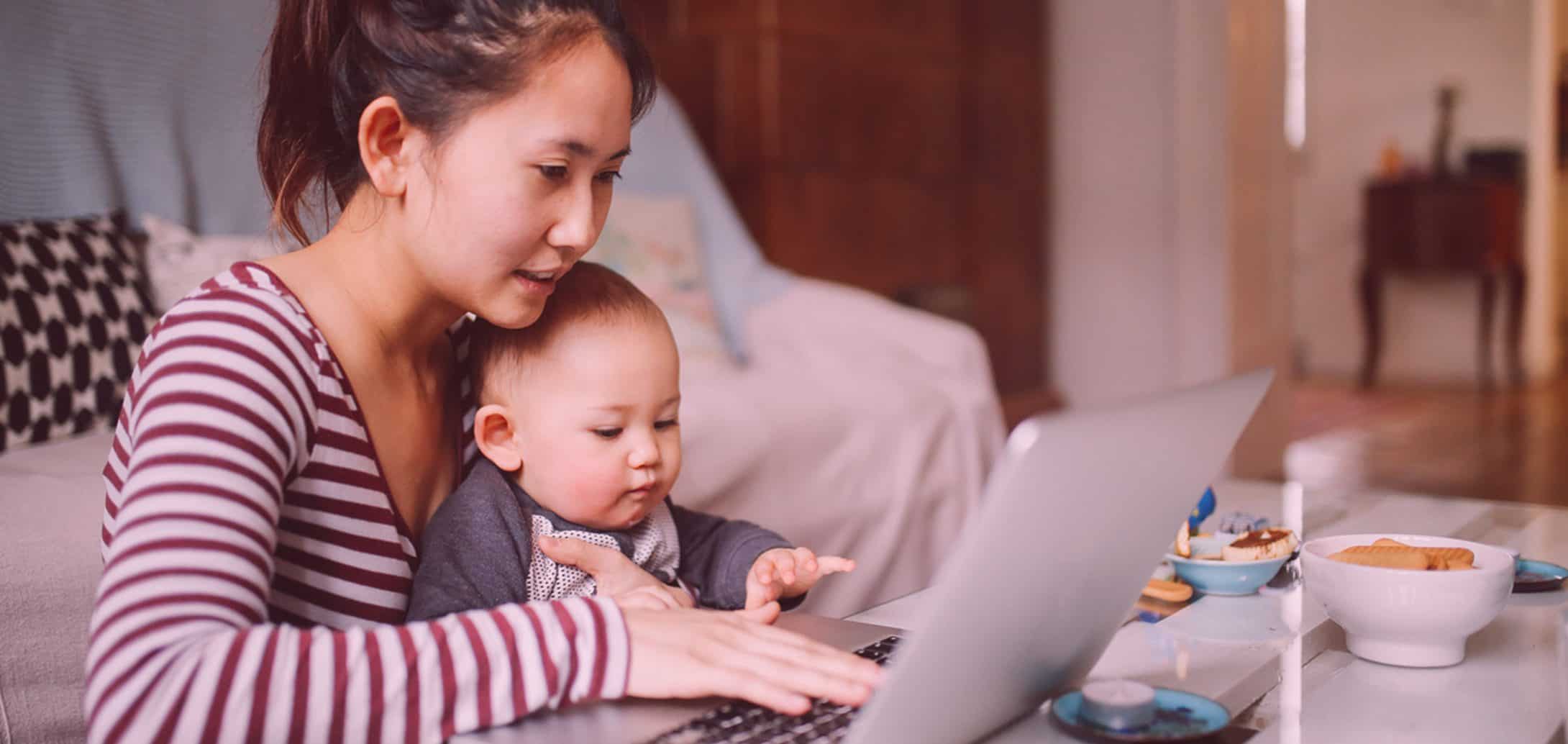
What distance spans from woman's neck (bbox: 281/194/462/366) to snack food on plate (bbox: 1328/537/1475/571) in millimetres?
657

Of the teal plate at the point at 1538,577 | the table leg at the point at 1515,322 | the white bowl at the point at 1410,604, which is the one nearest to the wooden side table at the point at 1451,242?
the table leg at the point at 1515,322

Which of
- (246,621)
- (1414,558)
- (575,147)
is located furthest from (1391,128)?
(246,621)

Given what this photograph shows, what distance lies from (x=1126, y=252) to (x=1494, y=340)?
338cm

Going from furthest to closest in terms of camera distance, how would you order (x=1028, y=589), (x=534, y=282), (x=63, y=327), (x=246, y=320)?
1. (x=63, y=327)
2. (x=534, y=282)
3. (x=246, y=320)
4. (x=1028, y=589)

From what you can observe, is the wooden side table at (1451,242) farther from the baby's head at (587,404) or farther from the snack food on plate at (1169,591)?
the baby's head at (587,404)

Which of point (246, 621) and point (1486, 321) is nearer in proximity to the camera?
point (246, 621)

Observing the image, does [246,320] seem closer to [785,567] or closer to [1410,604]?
[785,567]

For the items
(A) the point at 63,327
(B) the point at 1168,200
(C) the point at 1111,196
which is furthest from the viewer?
(C) the point at 1111,196

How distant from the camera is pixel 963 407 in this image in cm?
245

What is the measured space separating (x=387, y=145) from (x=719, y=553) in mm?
418

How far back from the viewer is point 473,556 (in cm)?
90

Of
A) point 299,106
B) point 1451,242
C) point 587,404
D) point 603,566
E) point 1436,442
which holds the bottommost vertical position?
point 1436,442

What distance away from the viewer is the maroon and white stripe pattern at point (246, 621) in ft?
2.06

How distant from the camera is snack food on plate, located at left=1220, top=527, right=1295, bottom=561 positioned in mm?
1042
